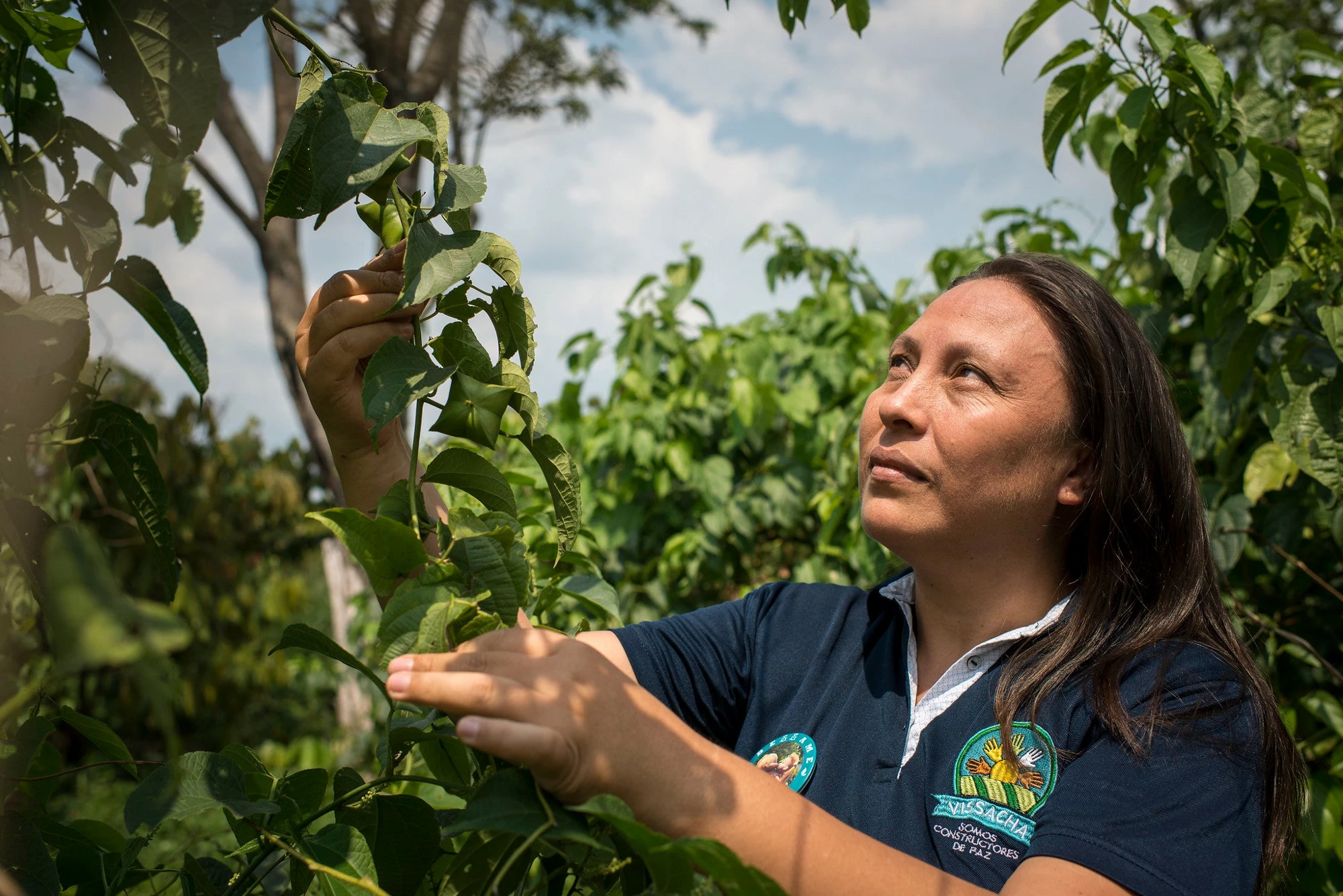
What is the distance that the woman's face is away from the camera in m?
1.22

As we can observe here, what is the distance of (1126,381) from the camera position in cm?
137

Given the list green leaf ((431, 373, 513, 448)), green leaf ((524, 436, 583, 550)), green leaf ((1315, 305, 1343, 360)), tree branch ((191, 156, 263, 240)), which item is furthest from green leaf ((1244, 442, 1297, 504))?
tree branch ((191, 156, 263, 240))

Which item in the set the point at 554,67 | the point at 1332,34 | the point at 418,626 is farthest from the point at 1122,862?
the point at 1332,34

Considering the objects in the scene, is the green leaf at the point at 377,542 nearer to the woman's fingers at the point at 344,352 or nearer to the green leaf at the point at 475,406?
the green leaf at the point at 475,406

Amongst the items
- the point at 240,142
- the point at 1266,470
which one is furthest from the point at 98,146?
the point at 240,142

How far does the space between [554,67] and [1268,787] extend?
6.48 metres

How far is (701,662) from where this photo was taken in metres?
1.38

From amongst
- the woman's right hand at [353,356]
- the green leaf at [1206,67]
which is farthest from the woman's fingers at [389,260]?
the green leaf at [1206,67]

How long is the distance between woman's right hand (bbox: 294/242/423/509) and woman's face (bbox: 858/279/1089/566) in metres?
0.59

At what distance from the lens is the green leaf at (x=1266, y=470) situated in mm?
1929

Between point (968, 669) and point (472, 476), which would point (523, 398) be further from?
point (968, 669)

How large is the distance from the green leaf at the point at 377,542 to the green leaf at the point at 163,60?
0.97 ft

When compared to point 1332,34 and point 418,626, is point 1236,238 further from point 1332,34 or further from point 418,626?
point 1332,34

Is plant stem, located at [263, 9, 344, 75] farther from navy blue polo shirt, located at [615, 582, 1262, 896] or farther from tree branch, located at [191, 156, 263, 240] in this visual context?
tree branch, located at [191, 156, 263, 240]
